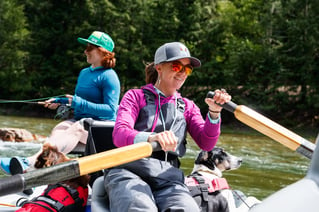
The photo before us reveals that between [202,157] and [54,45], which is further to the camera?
[54,45]

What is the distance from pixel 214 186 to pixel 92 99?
1.40 metres

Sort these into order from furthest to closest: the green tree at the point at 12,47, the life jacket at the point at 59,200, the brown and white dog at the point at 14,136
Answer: the green tree at the point at 12,47, the brown and white dog at the point at 14,136, the life jacket at the point at 59,200

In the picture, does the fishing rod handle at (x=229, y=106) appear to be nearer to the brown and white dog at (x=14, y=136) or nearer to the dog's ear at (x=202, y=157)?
the dog's ear at (x=202, y=157)

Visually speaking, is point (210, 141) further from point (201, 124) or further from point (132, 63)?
point (132, 63)

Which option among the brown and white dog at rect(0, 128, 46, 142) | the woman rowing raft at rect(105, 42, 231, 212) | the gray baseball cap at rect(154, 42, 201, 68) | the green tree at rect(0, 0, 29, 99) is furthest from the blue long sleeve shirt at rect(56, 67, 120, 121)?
the green tree at rect(0, 0, 29, 99)

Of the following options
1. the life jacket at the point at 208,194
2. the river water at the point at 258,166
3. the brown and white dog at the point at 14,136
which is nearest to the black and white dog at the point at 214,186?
the life jacket at the point at 208,194

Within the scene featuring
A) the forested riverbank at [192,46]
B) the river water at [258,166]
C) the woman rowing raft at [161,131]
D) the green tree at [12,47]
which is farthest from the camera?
the green tree at [12,47]

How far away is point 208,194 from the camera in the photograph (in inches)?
125

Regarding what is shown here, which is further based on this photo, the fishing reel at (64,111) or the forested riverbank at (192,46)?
the forested riverbank at (192,46)

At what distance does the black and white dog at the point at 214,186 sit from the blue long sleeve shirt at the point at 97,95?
0.86 meters

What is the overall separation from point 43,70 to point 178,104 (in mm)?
25853

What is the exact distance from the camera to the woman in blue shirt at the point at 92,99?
13.0ft

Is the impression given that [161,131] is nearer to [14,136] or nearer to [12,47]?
[14,136]

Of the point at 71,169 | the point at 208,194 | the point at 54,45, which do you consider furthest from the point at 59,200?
the point at 54,45
